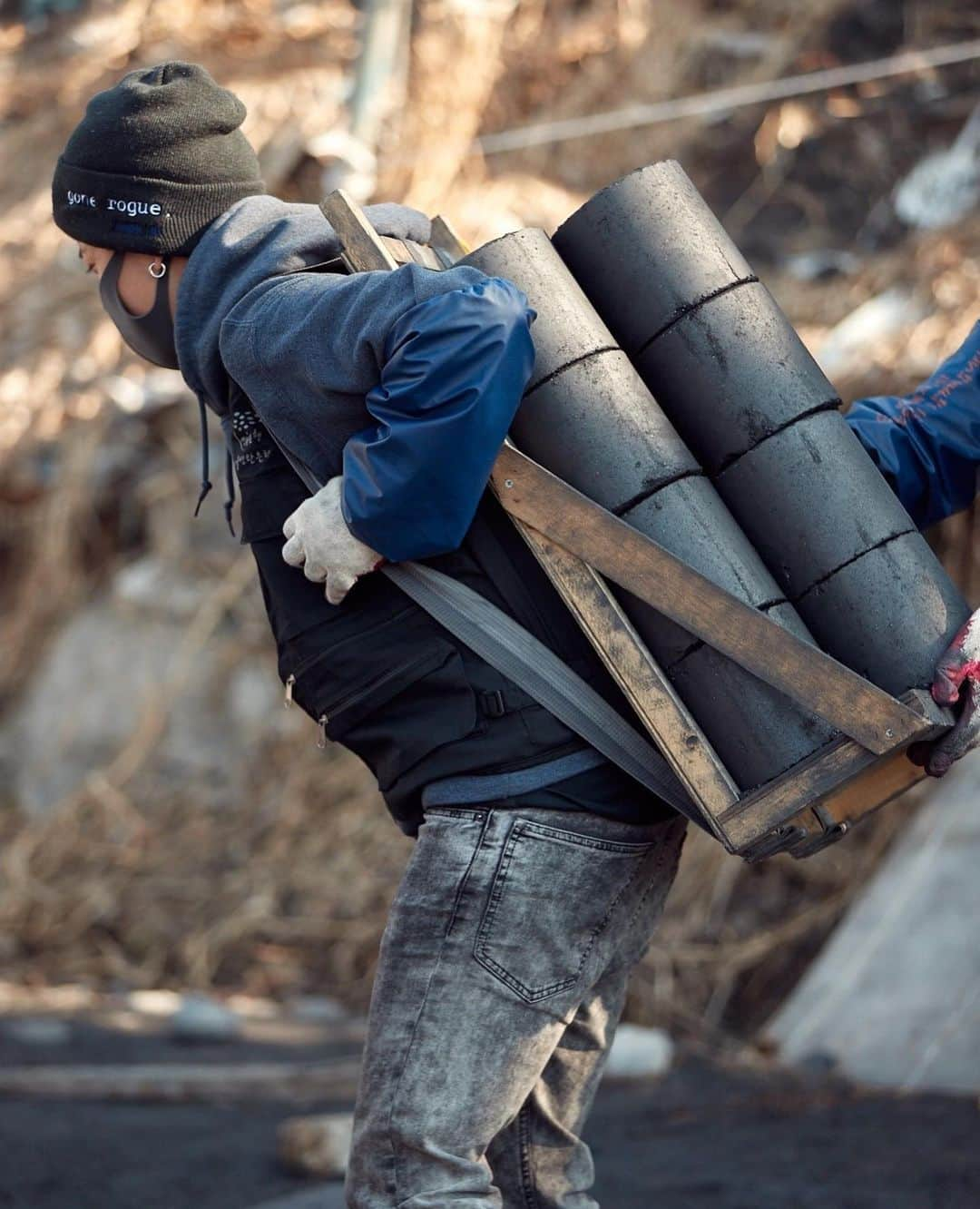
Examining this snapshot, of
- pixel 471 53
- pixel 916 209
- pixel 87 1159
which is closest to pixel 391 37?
pixel 471 53

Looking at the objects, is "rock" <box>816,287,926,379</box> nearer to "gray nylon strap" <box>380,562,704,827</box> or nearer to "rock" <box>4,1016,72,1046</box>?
"rock" <box>4,1016,72,1046</box>

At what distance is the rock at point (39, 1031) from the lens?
191 inches

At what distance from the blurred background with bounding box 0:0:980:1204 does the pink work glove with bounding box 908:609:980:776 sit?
303 centimetres

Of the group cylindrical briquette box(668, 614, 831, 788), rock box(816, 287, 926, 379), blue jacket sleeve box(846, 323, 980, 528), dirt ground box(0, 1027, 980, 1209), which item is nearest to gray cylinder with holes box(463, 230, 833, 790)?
cylindrical briquette box(668, 614, 831, 788)

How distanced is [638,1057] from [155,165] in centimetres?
306

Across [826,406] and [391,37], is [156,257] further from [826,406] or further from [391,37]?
[391,37]

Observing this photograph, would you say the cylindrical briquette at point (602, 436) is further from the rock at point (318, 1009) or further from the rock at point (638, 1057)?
the rock at point (318, 1009)

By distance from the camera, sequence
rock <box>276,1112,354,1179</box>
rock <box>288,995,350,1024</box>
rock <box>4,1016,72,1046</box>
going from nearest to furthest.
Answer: rock <box>276,1112,354,1179</box> < rock <box>4,1016,72,1046</box> < rock <box>288,995,350,1024</box>

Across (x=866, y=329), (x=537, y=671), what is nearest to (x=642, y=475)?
(x=537, y=671)

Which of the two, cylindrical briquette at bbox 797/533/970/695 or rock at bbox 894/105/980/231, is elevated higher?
cylindrical briquette at bbox 797/533/970/695

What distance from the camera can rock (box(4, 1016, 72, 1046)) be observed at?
486 centimetres

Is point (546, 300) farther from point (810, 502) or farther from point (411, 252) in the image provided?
point (810, 502)

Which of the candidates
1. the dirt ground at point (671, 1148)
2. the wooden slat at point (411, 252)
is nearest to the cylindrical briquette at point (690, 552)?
the wooden slat at point (411, 252)

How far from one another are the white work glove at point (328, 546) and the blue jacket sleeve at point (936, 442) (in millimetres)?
826
